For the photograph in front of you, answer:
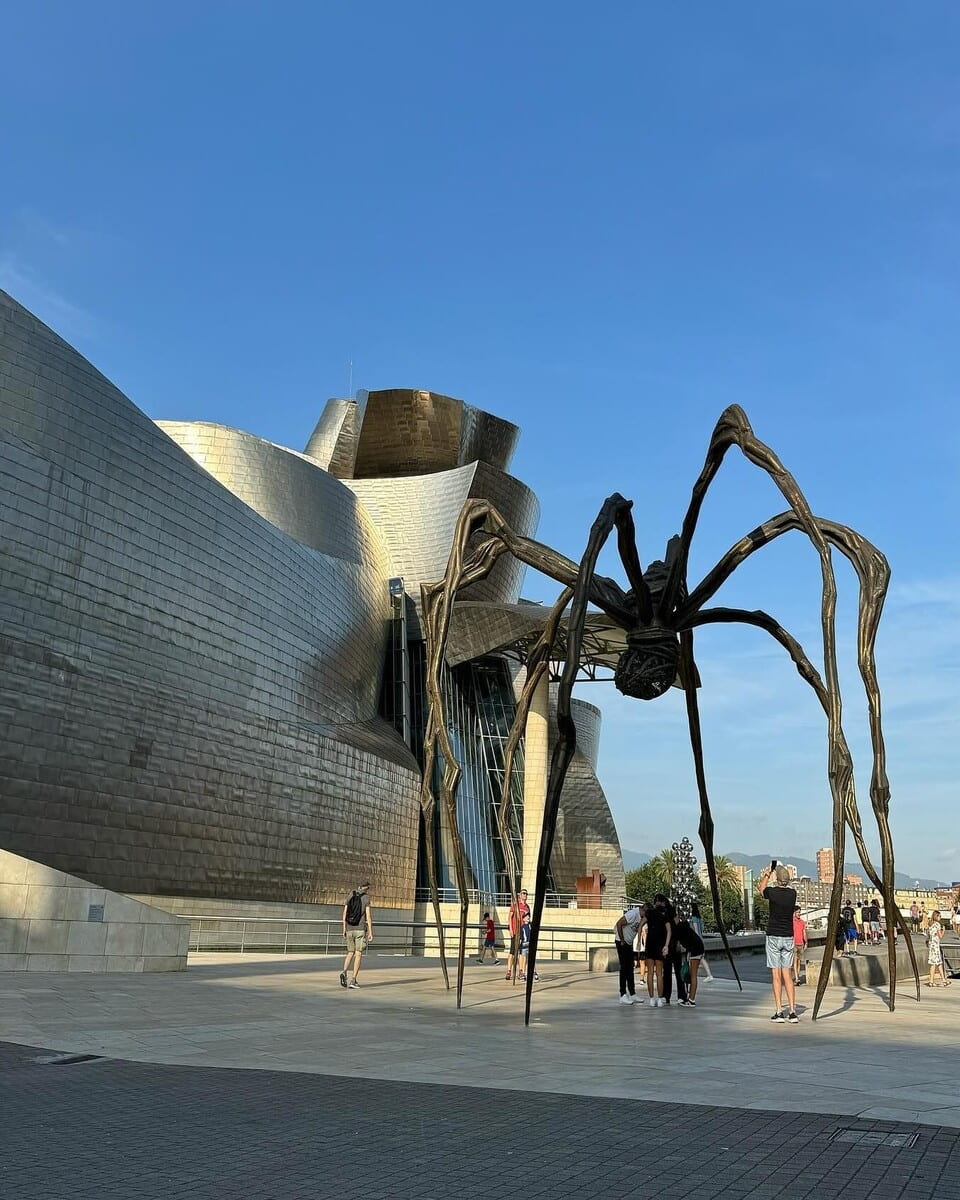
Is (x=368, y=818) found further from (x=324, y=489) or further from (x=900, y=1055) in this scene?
(x=900, y=1055)

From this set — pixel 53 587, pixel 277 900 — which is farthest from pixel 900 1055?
pixel 277 900

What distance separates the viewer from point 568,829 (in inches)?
2231

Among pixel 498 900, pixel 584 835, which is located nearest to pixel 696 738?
pixel 498 900

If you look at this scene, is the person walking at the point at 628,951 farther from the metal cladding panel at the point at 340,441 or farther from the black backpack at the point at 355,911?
the metal cladding panel at the point at 340,441

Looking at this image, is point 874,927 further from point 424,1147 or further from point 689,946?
point 424,1147

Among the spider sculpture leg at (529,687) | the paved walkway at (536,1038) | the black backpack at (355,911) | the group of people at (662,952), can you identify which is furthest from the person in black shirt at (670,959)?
the black backpack at (355,911)

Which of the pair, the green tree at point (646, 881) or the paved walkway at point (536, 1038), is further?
the green tree at point (646, 881)

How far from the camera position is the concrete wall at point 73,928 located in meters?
15.0

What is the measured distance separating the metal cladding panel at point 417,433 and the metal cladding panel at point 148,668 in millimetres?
14404

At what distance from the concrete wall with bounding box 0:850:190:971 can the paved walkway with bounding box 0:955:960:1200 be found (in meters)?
3.83

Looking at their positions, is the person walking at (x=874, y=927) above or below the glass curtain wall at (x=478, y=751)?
below

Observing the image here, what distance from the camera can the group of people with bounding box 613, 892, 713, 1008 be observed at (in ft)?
40.7

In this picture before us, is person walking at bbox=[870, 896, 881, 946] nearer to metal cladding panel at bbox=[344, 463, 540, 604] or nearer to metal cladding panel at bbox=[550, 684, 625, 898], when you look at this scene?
metal cladding panel at bbox=[550, 684, 625, 898]

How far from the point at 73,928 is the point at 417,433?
3502 centimetres
